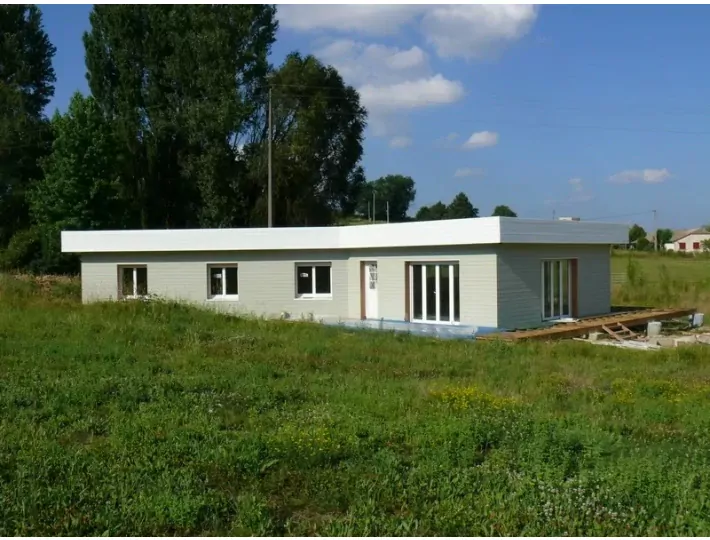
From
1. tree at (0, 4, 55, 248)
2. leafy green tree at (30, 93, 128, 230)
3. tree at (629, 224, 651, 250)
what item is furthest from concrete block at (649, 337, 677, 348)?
tree at (629, 224, 651, 250)

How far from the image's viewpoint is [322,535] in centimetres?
523

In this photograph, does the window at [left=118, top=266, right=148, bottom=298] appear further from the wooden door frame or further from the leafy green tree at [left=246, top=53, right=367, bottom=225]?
the leafy green tree at [left=246, top=53, right=367, bottom=225]

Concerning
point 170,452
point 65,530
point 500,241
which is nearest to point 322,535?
point 65,530

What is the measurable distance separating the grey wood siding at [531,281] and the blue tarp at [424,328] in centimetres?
97

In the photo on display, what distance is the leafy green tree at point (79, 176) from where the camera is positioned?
3806cm

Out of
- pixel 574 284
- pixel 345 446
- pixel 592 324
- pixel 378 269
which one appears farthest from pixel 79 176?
pixel 345 446

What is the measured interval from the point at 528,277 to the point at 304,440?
14.4 m

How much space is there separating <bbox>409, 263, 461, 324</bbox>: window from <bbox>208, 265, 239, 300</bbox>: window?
6681 millimetres

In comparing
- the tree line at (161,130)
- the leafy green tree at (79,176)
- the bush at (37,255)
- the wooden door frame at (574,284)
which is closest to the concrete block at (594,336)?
the wooden door frame at (574,284)

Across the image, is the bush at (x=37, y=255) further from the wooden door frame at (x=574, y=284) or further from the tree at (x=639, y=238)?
the tree at (x=639, y=238)

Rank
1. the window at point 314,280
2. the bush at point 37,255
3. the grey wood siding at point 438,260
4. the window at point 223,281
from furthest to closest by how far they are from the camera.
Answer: the bush at point 37,255 < the window at point 223,281 < the window at point 314,280 < the grey wood siding at point 438,260

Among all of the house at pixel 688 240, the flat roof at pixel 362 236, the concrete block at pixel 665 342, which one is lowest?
the concrete block at pixel 665 342

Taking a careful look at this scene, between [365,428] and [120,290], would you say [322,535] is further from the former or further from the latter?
[120,290]

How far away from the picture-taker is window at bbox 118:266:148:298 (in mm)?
26062
